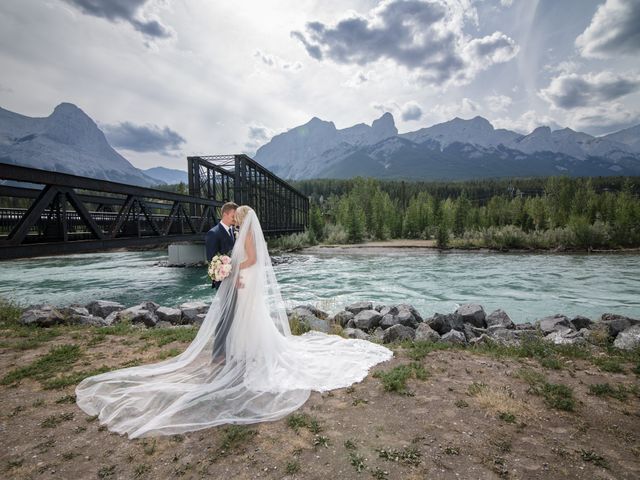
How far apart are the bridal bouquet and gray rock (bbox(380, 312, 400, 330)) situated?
5947 mm

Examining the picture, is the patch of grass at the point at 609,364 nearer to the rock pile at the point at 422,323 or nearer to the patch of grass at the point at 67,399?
the rock pile at the point at 422,323

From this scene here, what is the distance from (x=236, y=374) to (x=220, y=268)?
1.86 metres

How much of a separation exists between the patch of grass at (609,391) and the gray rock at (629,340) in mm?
2653

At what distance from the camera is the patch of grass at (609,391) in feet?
16.0

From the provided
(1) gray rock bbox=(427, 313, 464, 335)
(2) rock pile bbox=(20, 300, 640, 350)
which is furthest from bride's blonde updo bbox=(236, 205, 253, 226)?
(1) gray rock bbox=(427, 313, 464, 335)

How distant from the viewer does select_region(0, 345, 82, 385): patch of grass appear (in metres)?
5.69

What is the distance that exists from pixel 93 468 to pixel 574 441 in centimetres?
575

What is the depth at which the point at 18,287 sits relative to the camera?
71.8ft

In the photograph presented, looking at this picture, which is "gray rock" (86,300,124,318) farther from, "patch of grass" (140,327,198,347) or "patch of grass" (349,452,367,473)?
"patch of grass" (349,452,367,473)

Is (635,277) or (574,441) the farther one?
(635,277)

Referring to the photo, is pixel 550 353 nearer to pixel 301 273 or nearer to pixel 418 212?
pixel 301 273

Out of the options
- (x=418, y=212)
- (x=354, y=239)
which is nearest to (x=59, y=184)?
(x=354, y=239)

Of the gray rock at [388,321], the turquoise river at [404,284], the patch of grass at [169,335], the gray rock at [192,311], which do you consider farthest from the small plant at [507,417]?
the turquoise river at [404,284]

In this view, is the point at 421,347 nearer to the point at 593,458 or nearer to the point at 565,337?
the point at 593,458
